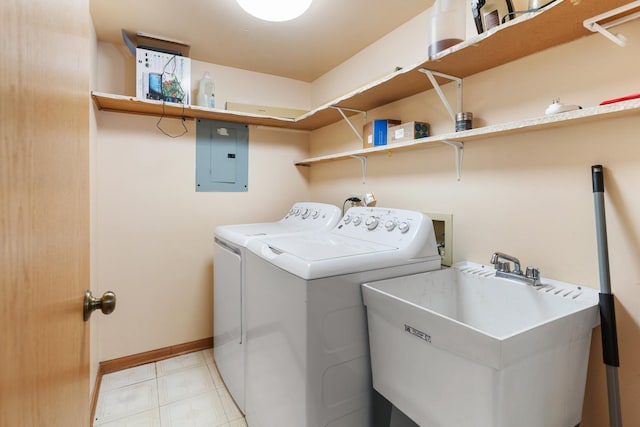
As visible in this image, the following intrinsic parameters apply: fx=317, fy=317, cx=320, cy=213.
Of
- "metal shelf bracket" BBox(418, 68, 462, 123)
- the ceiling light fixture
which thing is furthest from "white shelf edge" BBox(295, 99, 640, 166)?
the ceiling light fixture

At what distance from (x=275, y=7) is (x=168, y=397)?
7.66 feet

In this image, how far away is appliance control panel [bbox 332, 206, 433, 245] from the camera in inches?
58.7

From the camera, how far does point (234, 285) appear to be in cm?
187

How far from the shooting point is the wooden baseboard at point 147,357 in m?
2.26

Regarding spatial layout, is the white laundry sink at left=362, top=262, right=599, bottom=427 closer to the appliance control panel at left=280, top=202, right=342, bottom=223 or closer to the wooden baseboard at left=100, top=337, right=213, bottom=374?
the appliance control panel at left=280, top=202, right=342, bottom=223

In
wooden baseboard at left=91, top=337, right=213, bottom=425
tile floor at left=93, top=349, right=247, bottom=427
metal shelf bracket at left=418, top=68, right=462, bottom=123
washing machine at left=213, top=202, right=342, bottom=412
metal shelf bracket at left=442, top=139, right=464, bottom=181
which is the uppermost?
metal shelf bracket at left=418, top=68, right=462, bottom=123

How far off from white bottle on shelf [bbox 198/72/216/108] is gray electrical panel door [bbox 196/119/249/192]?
17 cm

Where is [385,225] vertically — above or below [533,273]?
above

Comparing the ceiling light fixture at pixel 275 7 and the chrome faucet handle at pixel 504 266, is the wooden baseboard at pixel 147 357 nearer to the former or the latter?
the chrome faucet handle at pixel 504 266

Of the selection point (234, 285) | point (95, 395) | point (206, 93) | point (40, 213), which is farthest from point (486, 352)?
point (206, 93)

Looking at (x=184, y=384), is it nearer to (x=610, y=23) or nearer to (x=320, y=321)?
(x=320, y=321)

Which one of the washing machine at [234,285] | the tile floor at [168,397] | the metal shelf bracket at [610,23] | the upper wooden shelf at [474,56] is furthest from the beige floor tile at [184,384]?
the metal shelf bracket at [610,23]

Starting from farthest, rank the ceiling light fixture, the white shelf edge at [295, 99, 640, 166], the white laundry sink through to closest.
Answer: the ceiling light fixture
the white shelf edge at [295, 99, 640, 166]
the white laundry sink

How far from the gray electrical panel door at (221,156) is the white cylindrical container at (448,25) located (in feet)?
5.76
